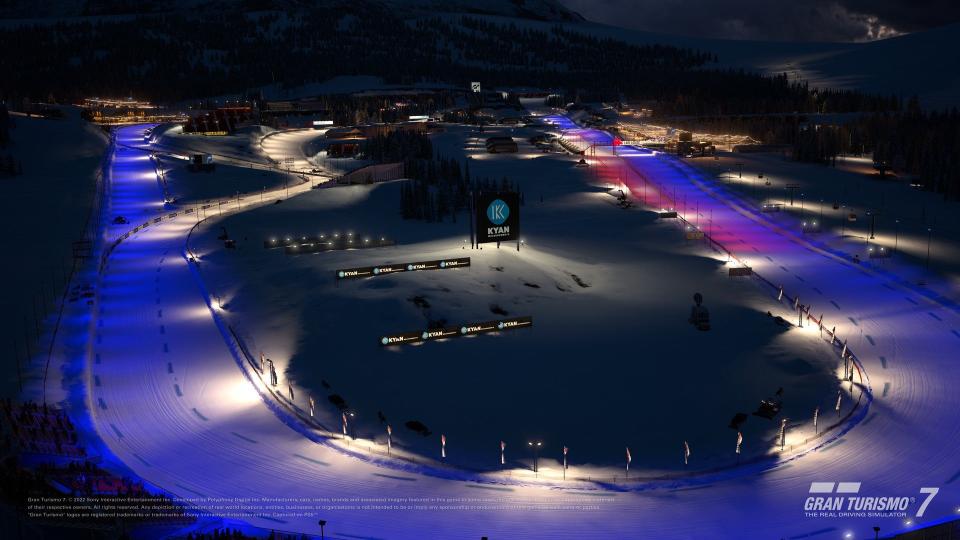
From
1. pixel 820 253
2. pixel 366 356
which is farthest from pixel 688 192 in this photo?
pixel 366 356

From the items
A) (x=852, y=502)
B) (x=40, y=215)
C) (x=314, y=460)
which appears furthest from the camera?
(x=40, y=215)

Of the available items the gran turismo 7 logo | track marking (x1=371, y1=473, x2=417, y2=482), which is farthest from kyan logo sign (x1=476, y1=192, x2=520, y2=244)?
the gran turismo 7 logo

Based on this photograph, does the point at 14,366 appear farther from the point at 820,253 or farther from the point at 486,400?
the point at 820,253

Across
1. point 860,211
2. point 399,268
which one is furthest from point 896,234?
point 399,268

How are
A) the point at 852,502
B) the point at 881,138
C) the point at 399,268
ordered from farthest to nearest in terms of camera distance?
the point at 881,138 < the point at 399,268 < the point at 852,502

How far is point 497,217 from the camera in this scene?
5641 centimetres

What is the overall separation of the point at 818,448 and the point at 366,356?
2208cm

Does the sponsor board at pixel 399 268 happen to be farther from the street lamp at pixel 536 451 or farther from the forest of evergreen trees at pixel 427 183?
the forest of evergreen trees at pixel 427 183

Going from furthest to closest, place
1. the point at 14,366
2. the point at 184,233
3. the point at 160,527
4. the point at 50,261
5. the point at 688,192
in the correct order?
the point at 688,192 < the point at 184,233 < the point at 50,261 < the point at 14,366 < the point at 160,527

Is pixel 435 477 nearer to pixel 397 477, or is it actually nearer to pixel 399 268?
pixel 397 477

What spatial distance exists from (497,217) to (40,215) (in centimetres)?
4360

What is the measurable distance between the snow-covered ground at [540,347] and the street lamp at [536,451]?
423mm

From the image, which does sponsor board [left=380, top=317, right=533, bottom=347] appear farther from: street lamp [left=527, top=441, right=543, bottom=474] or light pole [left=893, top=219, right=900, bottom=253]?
light pole [left=893, top=219, right=900, bottom=253]

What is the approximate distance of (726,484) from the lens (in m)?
30.1
